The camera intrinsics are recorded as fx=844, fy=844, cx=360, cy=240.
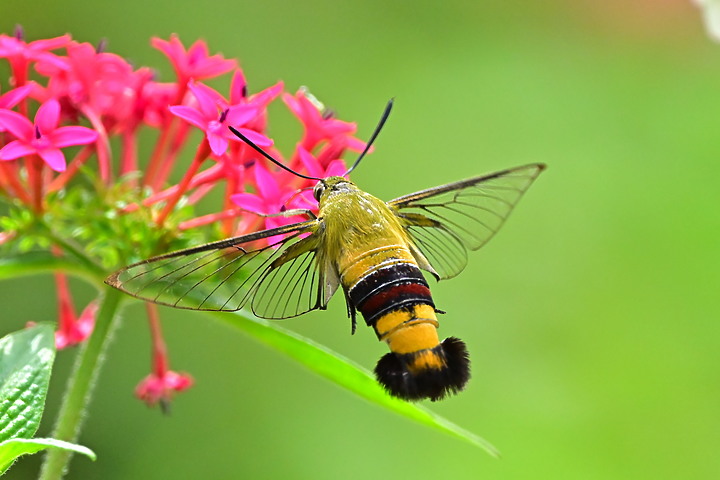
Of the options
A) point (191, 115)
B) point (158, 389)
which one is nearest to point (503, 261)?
point (158, 389)

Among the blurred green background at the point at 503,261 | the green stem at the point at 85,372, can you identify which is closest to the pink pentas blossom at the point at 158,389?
the green stem at the point at 85,372

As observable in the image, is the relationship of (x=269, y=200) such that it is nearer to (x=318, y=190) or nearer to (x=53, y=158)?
(x=318, y=190)

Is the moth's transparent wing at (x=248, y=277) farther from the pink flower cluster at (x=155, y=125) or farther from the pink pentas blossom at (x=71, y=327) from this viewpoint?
the pink pentas blossom at (x=71, y=327)

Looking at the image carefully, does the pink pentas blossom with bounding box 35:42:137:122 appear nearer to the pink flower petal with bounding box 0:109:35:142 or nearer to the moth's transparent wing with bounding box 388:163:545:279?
the pink flower petal with bounding box 0:109:35:142

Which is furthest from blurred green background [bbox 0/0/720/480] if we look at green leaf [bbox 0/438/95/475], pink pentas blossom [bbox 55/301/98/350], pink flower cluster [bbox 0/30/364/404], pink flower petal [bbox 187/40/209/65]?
green leaf [bbox 0/438/95/475]

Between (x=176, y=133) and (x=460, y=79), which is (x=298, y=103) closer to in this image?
(x=176, y=133)

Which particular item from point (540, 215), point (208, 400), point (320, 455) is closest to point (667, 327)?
point (540, 215)

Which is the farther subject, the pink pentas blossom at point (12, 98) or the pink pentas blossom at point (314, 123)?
the pink pentas blossom at point (314, 123)
